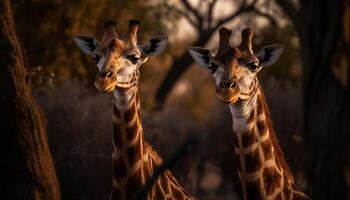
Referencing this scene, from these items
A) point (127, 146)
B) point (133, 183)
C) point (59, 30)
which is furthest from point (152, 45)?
point (59, 30)

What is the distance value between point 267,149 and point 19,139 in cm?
211

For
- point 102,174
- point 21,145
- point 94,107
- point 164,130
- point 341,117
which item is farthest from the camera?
point 164,130

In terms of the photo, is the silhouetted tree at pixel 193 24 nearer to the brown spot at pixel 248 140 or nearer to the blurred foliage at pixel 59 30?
the blurred foliage at pixel 59 30

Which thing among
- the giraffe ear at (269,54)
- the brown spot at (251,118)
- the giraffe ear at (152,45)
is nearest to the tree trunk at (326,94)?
the brown spot at (251,118)

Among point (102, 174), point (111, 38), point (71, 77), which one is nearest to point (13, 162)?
point (111, 38)

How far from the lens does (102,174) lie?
484 inches

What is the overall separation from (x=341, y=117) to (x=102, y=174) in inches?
319

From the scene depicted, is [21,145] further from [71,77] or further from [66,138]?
[71,77]

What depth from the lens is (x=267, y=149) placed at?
7.07 m

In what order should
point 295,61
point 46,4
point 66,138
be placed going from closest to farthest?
point 66,138, point 46,4, point 295,61

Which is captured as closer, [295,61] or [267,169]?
[267,169]

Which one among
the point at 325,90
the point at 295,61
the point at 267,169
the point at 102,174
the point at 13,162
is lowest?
the point at 295,61

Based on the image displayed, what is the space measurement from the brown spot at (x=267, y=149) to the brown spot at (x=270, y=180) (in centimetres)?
11

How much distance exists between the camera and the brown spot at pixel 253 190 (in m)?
6.86
